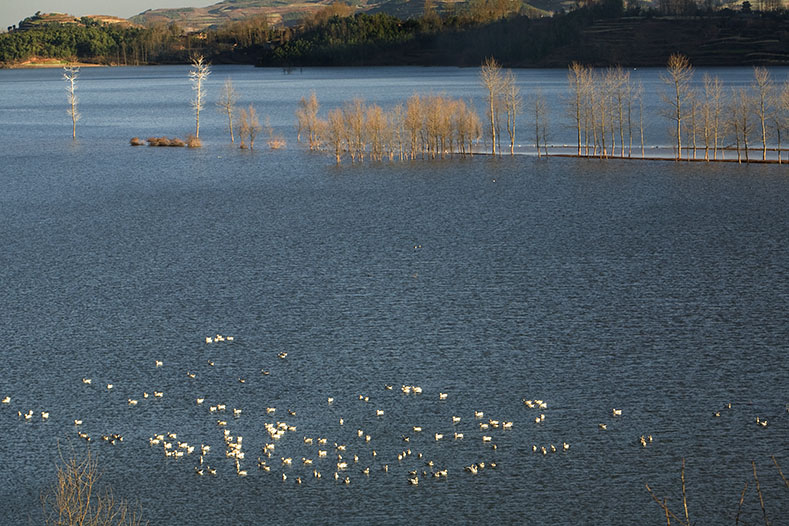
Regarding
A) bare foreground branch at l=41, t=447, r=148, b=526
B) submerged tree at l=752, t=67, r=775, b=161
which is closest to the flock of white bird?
bare foreground branch at l=41, t=447, r=148, b=526

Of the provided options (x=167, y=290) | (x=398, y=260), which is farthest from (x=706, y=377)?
(x=167, y=290)

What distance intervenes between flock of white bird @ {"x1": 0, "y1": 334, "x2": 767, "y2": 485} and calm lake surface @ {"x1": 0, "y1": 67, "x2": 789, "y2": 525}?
0.12 metres

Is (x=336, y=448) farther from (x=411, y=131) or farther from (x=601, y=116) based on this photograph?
(x=601, y=116)

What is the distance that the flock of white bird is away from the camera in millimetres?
23766

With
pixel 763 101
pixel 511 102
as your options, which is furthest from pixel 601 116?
pixel 763 101

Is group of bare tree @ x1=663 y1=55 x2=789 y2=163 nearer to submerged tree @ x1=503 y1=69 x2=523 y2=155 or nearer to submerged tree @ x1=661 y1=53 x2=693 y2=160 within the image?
submerged tree @ x1=661 y1=53 x2=693 y2=160

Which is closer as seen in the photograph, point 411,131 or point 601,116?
point 601,116

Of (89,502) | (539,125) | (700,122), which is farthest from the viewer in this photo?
(539,125)

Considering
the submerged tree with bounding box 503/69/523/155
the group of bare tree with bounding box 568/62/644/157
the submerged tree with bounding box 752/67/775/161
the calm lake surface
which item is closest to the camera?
the calm lake surface

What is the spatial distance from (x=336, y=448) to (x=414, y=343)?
870cm

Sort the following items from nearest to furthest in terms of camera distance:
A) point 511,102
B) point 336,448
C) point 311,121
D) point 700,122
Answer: point 336,448, point 511,102, point 700,122, point 311,121

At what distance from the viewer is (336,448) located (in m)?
24.9

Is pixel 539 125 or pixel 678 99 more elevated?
pixel 678 99

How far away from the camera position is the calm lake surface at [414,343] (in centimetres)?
2308
